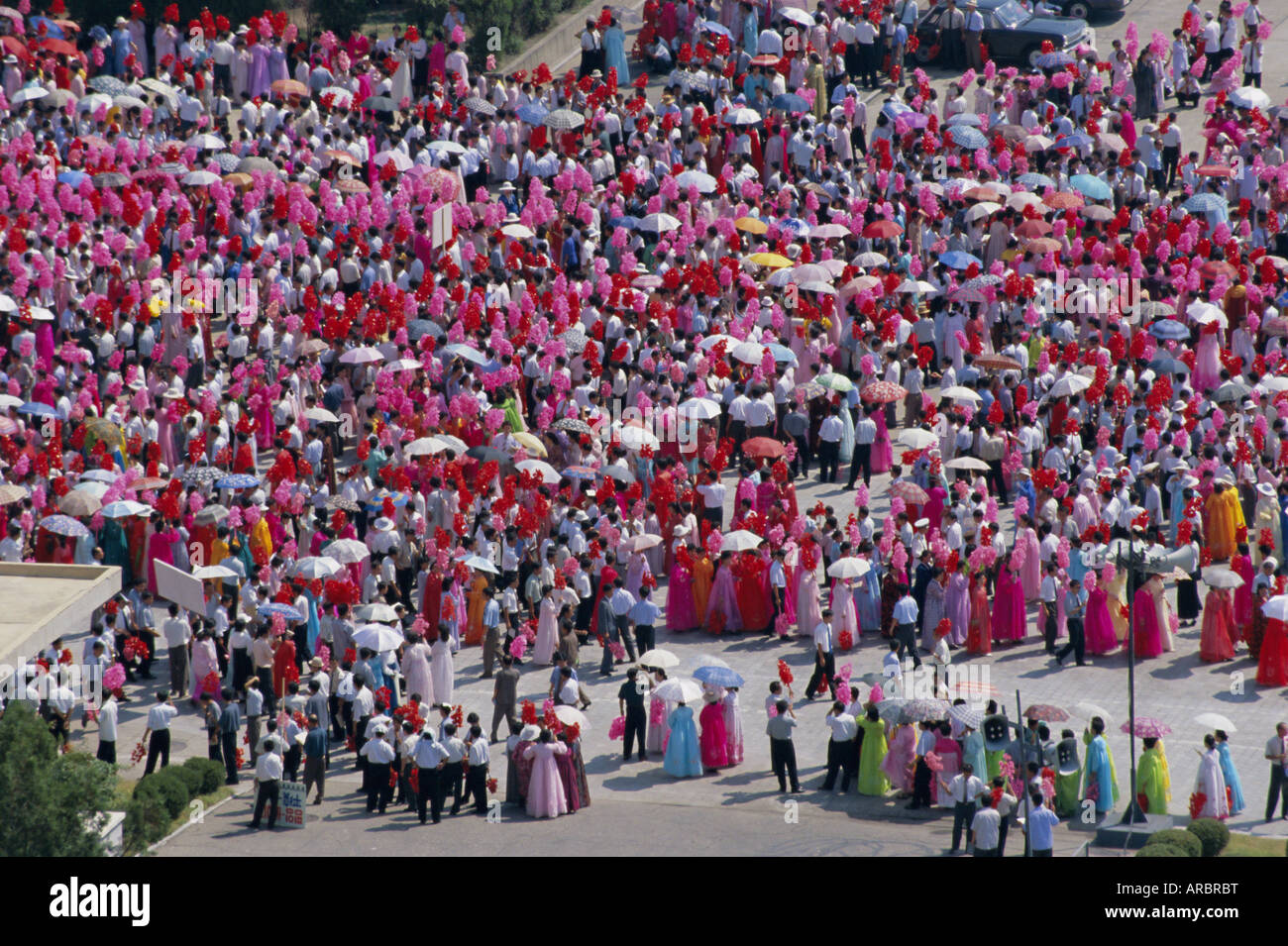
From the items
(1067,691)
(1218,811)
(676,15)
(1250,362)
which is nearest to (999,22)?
(676,15)

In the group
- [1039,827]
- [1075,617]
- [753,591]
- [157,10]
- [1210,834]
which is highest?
[157,10]

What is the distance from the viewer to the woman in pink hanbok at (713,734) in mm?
23969

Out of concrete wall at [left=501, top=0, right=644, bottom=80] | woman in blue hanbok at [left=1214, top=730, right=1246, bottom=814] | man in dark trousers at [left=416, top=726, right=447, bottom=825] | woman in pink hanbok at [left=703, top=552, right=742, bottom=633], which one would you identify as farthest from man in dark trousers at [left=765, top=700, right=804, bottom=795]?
concrete wall at [left=501, top=0, right=644, bottom=80]

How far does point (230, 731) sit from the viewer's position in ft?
78.4

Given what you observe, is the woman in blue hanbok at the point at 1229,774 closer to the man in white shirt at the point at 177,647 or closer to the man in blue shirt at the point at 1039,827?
the man in blue shirt at the point at 1039,827

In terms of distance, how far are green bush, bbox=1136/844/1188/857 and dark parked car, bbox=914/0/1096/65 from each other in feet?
74.7

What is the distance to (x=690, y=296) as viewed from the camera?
3278 cm

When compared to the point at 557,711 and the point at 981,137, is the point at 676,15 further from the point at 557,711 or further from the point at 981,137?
the point at 557,711

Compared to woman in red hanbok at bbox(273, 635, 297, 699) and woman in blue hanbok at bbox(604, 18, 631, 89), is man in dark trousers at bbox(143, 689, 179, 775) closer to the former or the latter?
woman in red hanbok at bbox(273, 635, 297, 699)

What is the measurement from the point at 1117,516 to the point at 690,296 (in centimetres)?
753

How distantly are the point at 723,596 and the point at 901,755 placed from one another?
4182 mm

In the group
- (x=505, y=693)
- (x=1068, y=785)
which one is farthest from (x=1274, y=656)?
(x=505, y=693)

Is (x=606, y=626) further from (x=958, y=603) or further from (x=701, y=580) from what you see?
(x=958, y=603)

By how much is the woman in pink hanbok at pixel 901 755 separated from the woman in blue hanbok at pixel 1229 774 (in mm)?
2823
